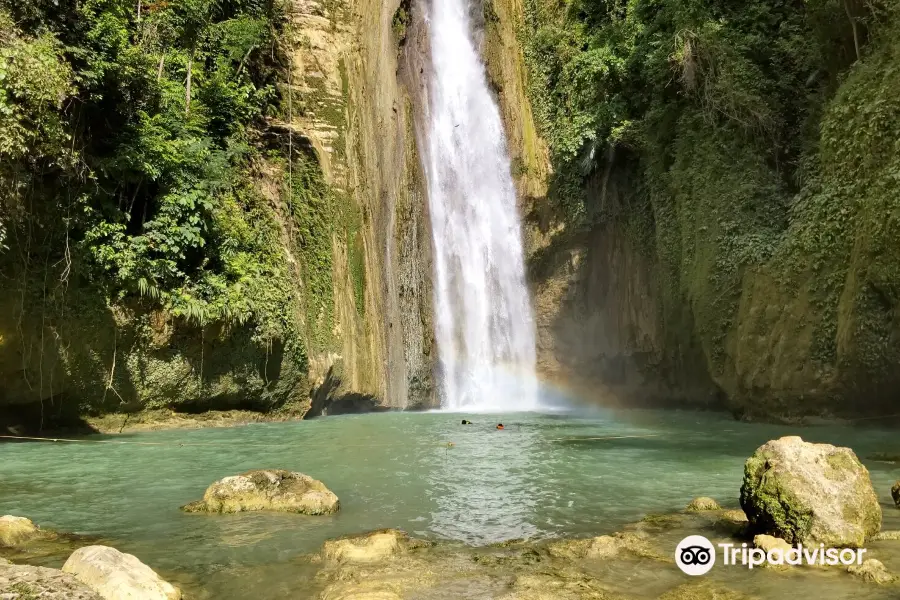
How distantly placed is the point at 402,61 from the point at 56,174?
14800mm

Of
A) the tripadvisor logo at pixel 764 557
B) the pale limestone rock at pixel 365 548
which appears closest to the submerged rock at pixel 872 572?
the tripadvisor logo at pixel 764 557

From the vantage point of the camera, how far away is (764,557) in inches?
189

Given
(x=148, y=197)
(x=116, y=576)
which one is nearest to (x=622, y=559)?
(x=116, y=576)

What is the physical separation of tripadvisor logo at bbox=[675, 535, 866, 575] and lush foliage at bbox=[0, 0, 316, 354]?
432 inches

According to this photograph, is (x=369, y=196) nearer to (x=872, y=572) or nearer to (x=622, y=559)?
(x=622, y=559)

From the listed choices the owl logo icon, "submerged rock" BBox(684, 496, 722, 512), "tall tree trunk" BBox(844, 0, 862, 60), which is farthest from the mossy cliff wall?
"tall tree trunk" BBox(844, 0, 862, 60)

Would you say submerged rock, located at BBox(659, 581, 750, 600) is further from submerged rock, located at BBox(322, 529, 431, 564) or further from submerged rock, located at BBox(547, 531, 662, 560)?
submerged rock, located at BBox(322, 529, 431, 564)

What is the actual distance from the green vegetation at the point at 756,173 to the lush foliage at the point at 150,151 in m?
9.82

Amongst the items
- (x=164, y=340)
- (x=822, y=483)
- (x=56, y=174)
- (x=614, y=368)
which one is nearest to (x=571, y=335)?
(x=614, y=368)

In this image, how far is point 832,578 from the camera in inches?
172

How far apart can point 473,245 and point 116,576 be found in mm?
20442

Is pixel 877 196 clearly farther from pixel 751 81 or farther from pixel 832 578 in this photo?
pixel 832 578

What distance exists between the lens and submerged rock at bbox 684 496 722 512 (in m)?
6.37

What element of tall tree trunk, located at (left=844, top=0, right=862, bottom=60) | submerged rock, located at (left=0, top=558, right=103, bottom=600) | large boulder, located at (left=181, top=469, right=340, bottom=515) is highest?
tall tree trunk, located at (left=844, top=0, right=862, bottom=60)
